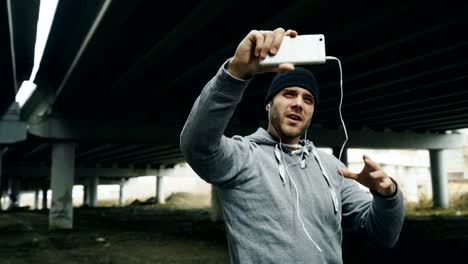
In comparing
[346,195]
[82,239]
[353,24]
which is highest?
[353,24]

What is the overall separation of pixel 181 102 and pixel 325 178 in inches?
643

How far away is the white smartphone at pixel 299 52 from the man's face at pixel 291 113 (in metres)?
0.38

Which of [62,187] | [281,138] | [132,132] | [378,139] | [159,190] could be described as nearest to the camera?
[281,138]

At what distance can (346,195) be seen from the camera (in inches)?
95.2

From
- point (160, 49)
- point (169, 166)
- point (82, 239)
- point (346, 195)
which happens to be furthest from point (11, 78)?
point (169, 166)

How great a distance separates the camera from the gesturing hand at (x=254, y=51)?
69.7 inches

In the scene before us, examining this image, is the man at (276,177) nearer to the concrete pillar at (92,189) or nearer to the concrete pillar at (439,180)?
the concrete pillar at (439,180)

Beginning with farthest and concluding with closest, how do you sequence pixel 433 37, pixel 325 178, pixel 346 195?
pixel 433 37
pixel 346 195
pixel 325 178

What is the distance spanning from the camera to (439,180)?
101ft

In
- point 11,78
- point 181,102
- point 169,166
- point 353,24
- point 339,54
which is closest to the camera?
point 353,24

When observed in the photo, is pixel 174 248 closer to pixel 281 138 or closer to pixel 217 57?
pixel 217 57

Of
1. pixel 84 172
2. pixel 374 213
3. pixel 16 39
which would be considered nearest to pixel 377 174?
pixel 374 213

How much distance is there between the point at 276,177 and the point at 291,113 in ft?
1.11

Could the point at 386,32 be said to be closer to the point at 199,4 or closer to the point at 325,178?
the point at 199,4
